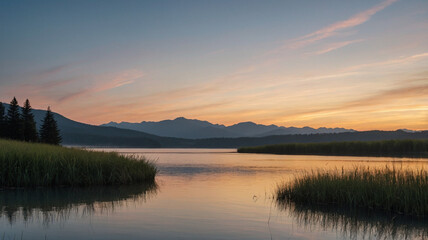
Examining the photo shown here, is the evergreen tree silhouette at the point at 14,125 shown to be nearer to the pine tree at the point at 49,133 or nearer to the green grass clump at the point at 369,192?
the pine tree at the point at 49,133

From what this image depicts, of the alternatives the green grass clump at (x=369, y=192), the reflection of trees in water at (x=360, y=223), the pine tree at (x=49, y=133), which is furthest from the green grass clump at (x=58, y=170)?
the pine tree at (x=49, y=133)

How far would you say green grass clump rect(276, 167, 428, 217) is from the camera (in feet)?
50.4

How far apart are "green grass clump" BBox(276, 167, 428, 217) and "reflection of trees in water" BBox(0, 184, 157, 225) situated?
8.34m

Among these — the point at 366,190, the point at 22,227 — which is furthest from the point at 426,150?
the point at 22,227

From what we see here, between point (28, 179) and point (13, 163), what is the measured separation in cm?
179

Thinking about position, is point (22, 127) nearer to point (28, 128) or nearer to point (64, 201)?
point (28, 128)

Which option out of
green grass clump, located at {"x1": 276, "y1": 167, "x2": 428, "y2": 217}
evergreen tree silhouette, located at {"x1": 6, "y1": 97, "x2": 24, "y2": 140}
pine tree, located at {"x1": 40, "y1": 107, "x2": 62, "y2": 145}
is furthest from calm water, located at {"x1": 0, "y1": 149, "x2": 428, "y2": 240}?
pine tree, located at {"x1": 40, "y1": 107, "x2": 62, "y2": 145}

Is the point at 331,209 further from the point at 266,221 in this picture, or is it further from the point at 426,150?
the point at 426,150

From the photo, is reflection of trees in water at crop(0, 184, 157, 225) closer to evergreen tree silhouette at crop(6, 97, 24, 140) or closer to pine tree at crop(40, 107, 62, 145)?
evergreen tree silhouette at crop(6, 97, 24, 140)

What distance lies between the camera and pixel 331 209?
1689cm

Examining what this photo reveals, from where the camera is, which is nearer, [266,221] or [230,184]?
[266,221]

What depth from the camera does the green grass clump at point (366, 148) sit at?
6744 centimetres

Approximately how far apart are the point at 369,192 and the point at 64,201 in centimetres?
1449

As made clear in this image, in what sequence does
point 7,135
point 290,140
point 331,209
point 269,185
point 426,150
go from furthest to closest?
point 290,140 → point 426,150 → point 7,135 → point 269,185 → point 331,209
